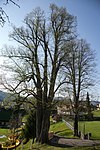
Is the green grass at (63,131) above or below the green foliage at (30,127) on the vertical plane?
below

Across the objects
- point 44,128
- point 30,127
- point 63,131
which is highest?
point 44,128

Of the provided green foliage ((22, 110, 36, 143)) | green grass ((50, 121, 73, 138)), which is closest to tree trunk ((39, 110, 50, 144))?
green foliage ((22, 110, 36, 143))

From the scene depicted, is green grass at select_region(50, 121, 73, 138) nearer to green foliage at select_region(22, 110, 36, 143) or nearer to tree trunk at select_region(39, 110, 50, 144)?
green foliage at select_region(22, 110, 36, 143)

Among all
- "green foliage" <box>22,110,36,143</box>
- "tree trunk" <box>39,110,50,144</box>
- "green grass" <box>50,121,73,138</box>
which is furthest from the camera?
"green grass" <box>50,121,73,138</box>

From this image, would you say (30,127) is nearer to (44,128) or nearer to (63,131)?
(44,128)

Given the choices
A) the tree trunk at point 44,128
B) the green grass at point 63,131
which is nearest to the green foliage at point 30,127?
the green grass at point 63,131

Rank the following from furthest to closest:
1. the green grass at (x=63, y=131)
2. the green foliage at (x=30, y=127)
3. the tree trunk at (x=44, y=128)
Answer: the green grass at (x=63, y=131), the green foliage at (x=30, y=127), the tree trunk at (x=44, y=128)

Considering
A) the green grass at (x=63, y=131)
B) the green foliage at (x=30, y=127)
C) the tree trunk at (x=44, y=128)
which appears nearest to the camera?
the tree trunk at (x=44, y=128)

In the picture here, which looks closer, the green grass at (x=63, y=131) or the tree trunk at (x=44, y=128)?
the tree trunk at (x=44, y=128)

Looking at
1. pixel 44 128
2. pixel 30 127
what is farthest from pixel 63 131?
pixel 44 128

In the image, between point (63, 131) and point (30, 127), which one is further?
point (63, 131)

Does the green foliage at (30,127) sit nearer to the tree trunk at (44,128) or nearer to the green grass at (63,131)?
the green grass at (63,131)

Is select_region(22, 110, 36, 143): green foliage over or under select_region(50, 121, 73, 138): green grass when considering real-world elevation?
over

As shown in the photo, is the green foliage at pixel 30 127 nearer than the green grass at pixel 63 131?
Yes
